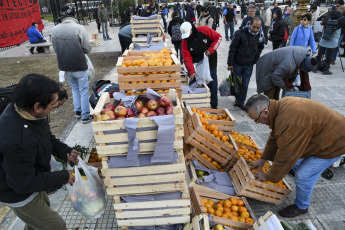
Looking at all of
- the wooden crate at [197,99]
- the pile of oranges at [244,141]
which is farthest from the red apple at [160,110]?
the wooden crate at [197,99]

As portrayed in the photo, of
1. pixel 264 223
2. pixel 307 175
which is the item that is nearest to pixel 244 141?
pixel 307 175

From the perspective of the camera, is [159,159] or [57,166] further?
[57,166]

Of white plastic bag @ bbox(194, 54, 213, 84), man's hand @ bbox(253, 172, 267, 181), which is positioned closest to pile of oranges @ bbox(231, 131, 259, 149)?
man's hand @ bbox(253, 172, 267, 181)

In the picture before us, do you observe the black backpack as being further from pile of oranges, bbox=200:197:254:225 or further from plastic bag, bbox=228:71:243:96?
plastic bag, bbox=228:71:243:96

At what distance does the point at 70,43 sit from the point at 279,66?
4340 millimetres

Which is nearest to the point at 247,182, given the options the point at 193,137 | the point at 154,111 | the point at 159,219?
the point at 193,137

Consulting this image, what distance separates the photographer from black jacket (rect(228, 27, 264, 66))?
5586 millimetres

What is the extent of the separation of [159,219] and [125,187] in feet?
2.00

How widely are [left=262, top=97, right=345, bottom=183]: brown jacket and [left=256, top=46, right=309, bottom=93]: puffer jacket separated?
1.99 meters

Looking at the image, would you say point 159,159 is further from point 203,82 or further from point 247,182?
point 203,82

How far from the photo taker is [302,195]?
127 inches

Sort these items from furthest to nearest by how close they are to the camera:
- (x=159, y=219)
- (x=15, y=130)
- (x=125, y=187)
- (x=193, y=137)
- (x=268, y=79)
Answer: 1. (x=268, y=79)
2. (x=193, y=137)
3. (x=159, y=219)
4. (x=125, y=187)
5. (x=15, y=130)

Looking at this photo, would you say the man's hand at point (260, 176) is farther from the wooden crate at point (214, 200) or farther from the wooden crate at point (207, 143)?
the wooden crate at point (207, 143)

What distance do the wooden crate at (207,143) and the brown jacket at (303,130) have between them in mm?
1006
